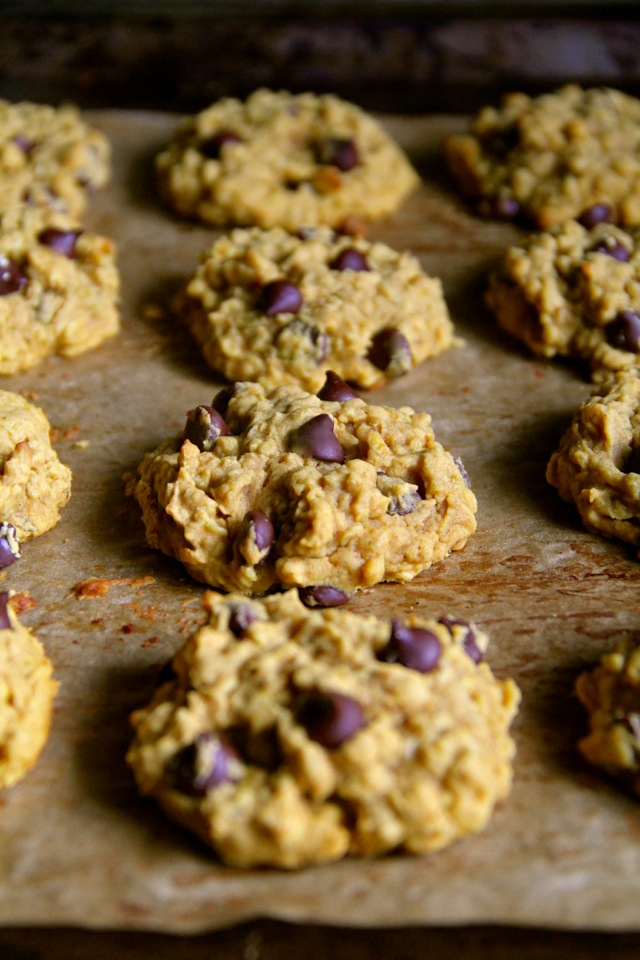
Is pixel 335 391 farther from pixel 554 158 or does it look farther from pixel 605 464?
pixel 554 158

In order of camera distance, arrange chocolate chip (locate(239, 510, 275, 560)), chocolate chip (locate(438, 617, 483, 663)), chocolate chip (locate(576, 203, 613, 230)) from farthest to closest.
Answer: chocolate chip (locate(576, 203, 613, 230)), chocolate chip (locate(239, 510, 275, 560)), chocolate chip (locate(438, 617, 483, 663))

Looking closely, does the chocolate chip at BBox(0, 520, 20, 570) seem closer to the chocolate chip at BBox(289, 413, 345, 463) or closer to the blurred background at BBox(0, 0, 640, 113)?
the chocolate chip at BBox(289, 413, 345, 463)

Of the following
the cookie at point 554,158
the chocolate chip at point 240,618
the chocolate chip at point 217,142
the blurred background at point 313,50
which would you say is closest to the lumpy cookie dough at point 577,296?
the cookie at point 554,158

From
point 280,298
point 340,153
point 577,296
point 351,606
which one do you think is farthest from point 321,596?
point 340,153

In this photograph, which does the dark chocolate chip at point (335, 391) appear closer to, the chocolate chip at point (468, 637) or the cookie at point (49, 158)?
the chocolate chip at point (468, 637)

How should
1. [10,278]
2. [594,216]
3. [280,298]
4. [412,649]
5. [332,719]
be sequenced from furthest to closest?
[594,216]
[10,278]
[280,298]
[412,649]
[332,719]

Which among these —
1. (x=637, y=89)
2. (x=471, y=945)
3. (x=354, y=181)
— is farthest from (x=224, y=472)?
(x=637, y=89)

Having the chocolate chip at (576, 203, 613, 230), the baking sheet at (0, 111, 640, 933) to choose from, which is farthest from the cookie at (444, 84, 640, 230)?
the baking sheet at (0, 111, 640, 933)
